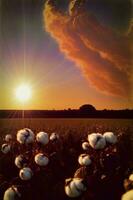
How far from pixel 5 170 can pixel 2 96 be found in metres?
0.32

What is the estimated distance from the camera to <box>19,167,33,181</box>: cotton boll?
5.25 feet

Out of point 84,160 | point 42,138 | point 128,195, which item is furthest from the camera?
point 42,138

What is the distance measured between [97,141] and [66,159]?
186 mm

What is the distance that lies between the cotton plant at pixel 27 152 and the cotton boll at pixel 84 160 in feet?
0.44

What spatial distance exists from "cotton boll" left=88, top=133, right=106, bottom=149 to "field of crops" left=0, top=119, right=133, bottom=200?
4cm

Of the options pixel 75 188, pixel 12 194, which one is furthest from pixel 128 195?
pixel 12 194

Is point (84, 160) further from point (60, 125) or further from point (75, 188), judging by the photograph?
point (60, 125)

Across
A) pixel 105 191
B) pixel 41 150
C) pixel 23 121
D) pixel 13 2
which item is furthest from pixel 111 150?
pixel 13 2

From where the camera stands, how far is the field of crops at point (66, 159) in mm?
1570

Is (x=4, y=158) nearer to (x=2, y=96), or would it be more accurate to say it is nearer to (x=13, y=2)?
(x=2, y=96)

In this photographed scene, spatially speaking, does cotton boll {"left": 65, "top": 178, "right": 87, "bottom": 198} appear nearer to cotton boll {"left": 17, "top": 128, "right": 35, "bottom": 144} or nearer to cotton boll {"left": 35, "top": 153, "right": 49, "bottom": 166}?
cotton boll {"left": 35, "top": 153, "right": 49, "bottom": 166}

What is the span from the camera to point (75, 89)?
1.79 m

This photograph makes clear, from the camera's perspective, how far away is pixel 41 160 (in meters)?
1.62

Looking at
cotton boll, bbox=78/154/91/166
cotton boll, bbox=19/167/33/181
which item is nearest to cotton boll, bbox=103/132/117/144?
cotton boll, bbox=78/154/91/166
